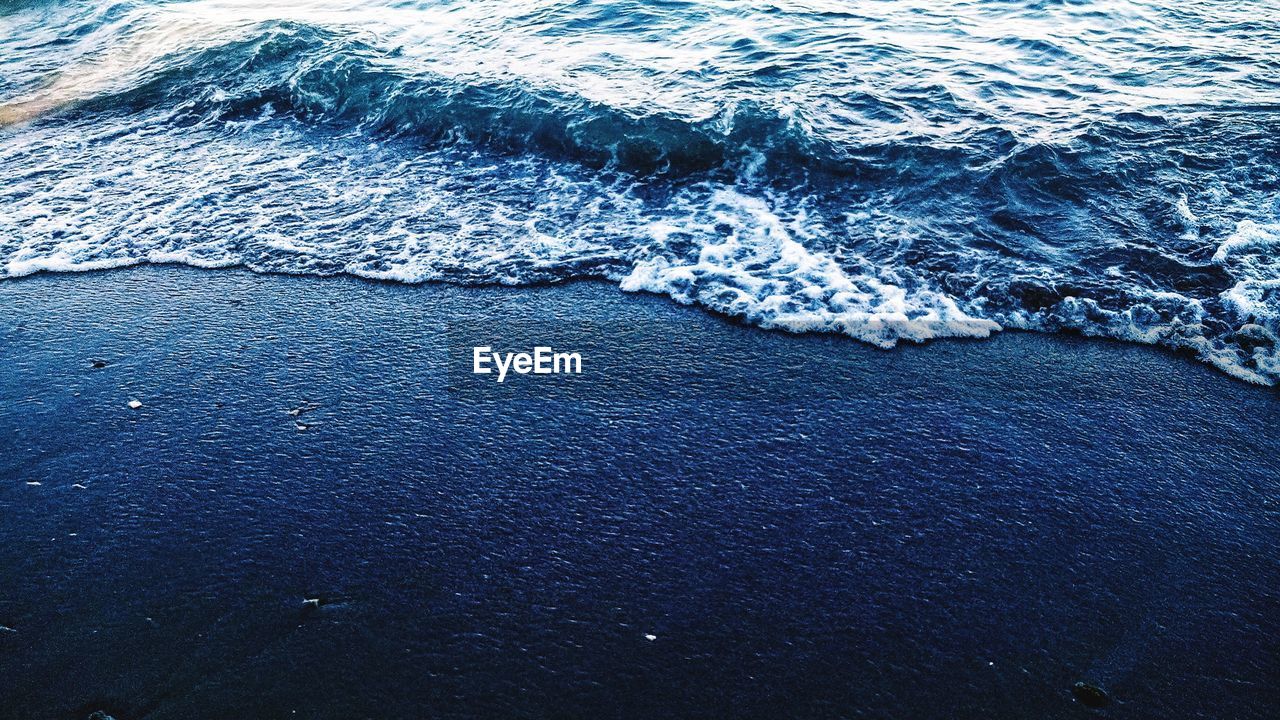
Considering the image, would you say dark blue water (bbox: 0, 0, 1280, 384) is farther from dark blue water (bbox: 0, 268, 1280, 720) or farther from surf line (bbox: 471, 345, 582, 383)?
surf line (bbox: 471, 345, 582, 383)

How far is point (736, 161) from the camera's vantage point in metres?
7.25

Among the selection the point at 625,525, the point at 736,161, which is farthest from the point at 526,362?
the point at 736,161

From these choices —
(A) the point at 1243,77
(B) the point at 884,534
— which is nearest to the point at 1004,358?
(B) the point at 884,534

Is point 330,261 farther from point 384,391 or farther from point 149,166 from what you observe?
point 149,166

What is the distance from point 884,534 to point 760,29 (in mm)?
8630

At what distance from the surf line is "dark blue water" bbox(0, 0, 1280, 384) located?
91 centimetres

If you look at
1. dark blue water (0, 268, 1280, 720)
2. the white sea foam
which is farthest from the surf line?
the white sea foam

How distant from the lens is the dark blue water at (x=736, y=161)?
5477 mm

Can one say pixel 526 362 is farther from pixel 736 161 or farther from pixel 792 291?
pixel 736 161

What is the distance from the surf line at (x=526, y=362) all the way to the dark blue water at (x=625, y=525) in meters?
0.12

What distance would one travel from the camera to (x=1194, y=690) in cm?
300

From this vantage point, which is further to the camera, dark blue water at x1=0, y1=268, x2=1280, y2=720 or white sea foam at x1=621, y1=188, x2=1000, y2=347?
white sea foam at x1=621, y1=188, x2=1000, y2=347

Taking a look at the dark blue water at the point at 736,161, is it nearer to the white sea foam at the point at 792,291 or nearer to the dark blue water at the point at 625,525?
the white sea foam at the point at 792,291

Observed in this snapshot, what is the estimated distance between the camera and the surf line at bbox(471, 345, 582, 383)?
15.7 feet
